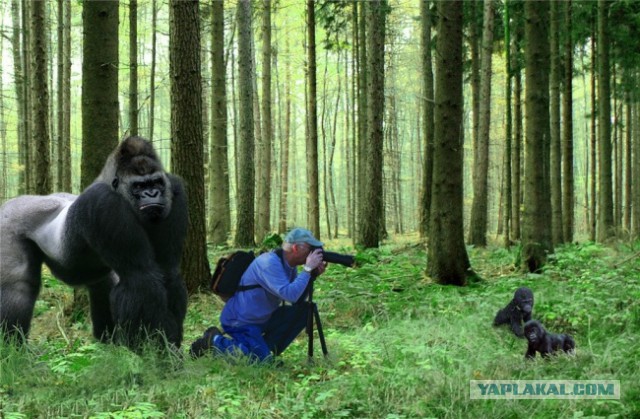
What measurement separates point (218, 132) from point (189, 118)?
6191 mm

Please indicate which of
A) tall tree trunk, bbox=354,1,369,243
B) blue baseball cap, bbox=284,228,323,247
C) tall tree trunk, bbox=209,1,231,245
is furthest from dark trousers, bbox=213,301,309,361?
tall tree trunk, bbox=354,1,369,243

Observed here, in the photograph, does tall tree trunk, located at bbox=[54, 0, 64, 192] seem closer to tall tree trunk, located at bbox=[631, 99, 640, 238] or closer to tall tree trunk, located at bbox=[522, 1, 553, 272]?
tall tree trunk, located at bbox=[522, 1, 553, 272]

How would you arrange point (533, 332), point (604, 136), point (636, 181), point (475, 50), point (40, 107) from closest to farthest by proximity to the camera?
point (533, 332) < point (40, 107) < point (604, 136) < point (475, 50) < point (636, 181)

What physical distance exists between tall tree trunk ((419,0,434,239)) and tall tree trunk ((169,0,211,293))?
7.45m

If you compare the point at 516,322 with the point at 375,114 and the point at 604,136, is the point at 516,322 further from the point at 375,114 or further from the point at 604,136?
the point at 604,136

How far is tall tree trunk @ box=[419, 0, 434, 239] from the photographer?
44.5 ft

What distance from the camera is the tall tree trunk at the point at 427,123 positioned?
13555mm

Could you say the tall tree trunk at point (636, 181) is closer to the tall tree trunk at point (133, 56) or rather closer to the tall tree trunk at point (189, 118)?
the tall tree trunk at point (133, 56)

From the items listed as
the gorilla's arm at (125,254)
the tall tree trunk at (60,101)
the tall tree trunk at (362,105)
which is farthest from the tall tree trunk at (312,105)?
the gorilla's arm at (125,254)

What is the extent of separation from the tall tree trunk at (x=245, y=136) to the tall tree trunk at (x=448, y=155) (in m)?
5.41

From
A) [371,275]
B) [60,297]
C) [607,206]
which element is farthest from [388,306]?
[607,206]

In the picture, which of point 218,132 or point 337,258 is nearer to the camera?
point 337,258

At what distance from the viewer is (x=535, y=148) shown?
→ 8.95 meters

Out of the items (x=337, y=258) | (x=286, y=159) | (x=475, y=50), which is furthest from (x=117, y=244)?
(x=286, y=159)
